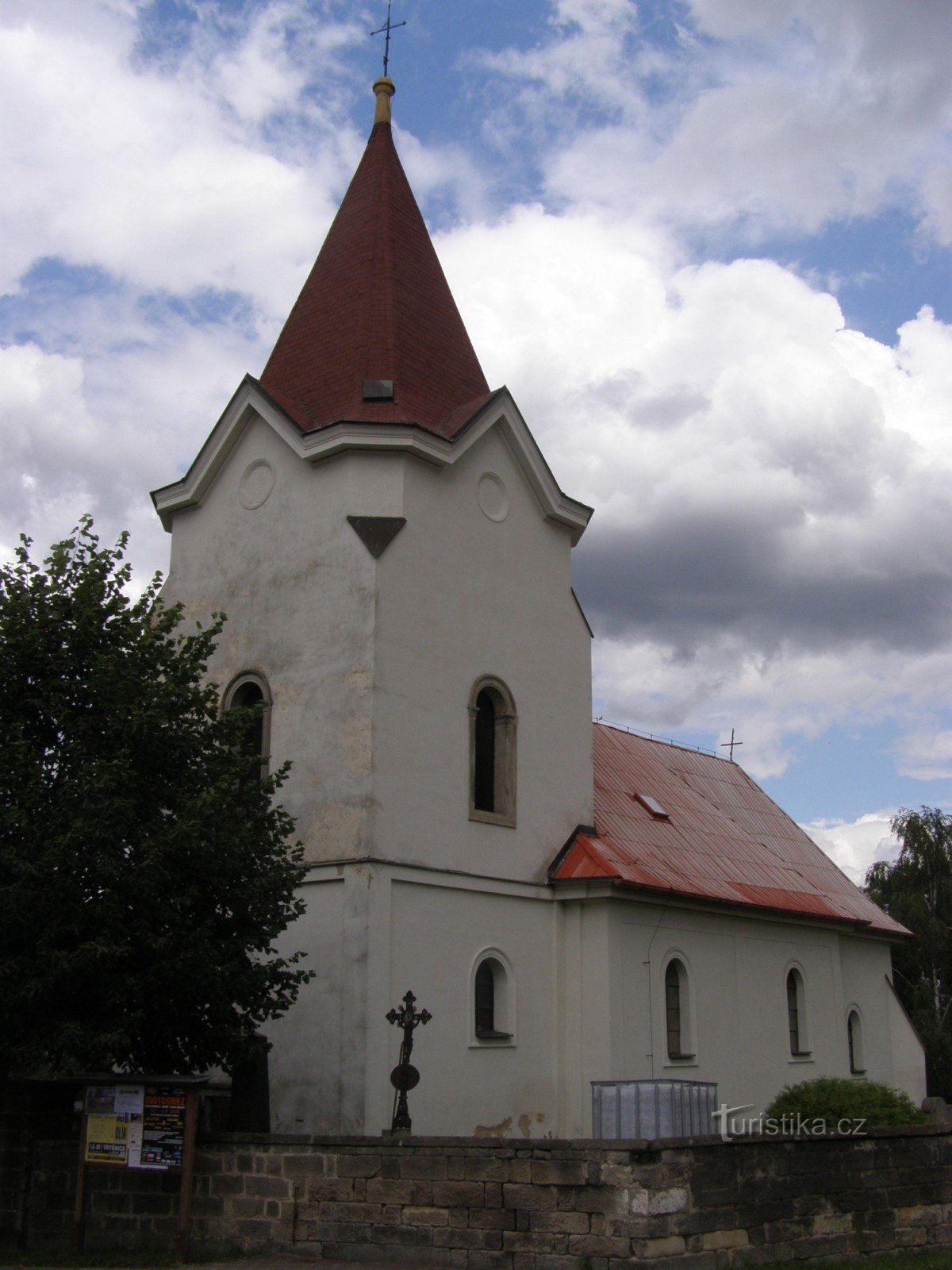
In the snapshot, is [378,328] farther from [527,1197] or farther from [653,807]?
[527,1197]

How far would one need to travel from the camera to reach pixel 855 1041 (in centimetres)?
2955

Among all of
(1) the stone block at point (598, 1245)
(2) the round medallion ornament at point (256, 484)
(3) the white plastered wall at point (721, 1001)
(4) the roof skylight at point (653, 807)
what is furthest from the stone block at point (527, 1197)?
(4) the roof skylight at point (653, 807)

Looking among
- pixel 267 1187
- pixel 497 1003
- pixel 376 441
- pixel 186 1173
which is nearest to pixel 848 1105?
pixel 497 1003

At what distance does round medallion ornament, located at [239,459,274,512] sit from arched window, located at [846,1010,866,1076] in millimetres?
17218

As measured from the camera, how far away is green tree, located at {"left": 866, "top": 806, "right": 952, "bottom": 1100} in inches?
1575

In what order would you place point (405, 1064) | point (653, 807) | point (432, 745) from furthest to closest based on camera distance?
point (653, 807) → point (432, 745) → point (405, 1064)

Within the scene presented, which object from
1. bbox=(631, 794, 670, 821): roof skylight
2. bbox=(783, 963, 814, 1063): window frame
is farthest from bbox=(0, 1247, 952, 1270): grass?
bbox=(631, 794, 670, 821): roof skylight

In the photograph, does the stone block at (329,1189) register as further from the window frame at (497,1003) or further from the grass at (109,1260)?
the window frame at (497,1003)

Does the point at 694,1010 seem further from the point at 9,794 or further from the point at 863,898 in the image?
the point at 9,794

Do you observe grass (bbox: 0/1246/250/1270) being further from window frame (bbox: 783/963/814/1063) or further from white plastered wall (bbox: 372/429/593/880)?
window frame (bbox: 783/963/814/1063)

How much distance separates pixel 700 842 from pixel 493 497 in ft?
28.9

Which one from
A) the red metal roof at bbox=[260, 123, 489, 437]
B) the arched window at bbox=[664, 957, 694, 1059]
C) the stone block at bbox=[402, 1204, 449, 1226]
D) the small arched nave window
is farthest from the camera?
the arched window at bbox=[664, 957, 694, 1059]

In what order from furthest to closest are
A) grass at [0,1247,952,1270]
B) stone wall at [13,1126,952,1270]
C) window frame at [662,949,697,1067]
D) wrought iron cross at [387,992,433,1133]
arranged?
window frame at [662,949,697,1067], wrought iron cross at [387,992,433,1133], grass at [0,1247,952,1270], stone wall at [13,1126,952,1270]

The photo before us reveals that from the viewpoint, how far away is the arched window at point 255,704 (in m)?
19.8
